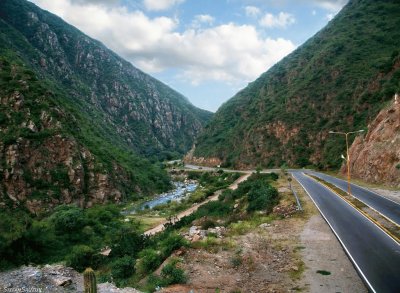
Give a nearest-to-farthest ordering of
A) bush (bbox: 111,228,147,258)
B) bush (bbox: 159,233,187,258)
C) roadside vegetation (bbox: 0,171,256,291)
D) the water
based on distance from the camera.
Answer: roadside vegetation (bbox: 0,171,256,291) < bush (bbox: 159,233,187,258) < bush (bbox: 111,228,147,258) < the water

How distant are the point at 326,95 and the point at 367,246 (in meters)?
82.8

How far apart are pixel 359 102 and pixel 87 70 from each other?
14269 centimetres

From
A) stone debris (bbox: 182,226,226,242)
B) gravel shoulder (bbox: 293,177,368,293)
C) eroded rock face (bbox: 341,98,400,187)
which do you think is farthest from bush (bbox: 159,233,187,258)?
eroded rock face (bbox: 341,98,400,187)

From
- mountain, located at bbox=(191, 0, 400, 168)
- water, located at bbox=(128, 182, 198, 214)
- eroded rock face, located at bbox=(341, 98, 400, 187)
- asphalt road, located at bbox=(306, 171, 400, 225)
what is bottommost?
water, located at bbox=(128, 182, 198, 214)

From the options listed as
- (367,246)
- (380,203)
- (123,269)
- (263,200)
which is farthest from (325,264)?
(263,200)

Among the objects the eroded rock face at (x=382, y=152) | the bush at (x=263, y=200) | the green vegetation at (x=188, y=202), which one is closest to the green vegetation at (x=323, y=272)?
the bush at (x=263, y=200)

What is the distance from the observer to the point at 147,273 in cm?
1945

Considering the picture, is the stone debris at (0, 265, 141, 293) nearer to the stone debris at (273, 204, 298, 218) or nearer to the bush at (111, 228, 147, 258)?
the bush at (111, 228, 147, 258)

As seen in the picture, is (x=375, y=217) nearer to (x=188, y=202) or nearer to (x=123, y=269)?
(x=123, y=269)

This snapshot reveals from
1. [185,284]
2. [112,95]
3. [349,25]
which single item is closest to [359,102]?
[349,25]

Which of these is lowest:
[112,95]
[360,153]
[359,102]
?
[360,153]

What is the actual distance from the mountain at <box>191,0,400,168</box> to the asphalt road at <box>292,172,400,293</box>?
161 feet

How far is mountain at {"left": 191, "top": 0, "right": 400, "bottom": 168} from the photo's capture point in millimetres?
80375

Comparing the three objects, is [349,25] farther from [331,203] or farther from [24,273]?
[24,273]
